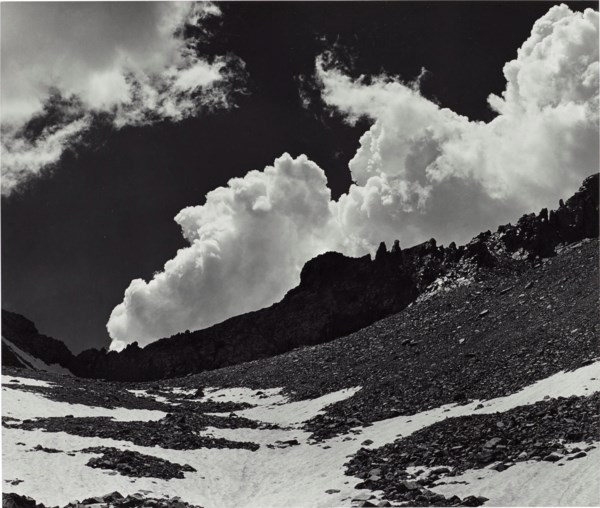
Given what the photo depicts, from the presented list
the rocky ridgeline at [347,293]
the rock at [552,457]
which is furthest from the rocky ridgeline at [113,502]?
the rocky ridgeline at [347,293]

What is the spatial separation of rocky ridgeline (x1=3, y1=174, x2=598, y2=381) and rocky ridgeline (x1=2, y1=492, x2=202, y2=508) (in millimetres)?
84580

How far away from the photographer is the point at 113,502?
24.6 meters

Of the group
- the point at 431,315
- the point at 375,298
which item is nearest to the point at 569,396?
the point at 431,315

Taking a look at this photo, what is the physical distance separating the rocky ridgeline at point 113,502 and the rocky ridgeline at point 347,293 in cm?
8458

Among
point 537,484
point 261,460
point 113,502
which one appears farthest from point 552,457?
point 113,502

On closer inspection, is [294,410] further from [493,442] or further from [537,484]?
[537,484]

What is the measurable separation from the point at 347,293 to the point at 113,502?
354ft

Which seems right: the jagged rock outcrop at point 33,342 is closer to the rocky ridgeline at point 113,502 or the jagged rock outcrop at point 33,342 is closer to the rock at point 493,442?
the rocky ridgeline at point 113,502

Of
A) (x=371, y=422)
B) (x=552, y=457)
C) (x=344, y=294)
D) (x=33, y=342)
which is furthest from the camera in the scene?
(x=33, y=342)

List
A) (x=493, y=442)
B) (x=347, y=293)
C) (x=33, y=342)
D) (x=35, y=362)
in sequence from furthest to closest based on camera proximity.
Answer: (x=33, y=342) → (x=35, y=362) → (x=347, y=293) → (x=493, y=442)

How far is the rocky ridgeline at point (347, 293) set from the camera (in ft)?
349

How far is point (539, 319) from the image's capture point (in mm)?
64812

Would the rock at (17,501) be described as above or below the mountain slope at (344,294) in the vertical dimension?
below

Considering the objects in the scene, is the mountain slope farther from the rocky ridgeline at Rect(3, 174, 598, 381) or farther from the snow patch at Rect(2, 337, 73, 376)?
the snow patch at Rect(2, 337, 73, 376)
